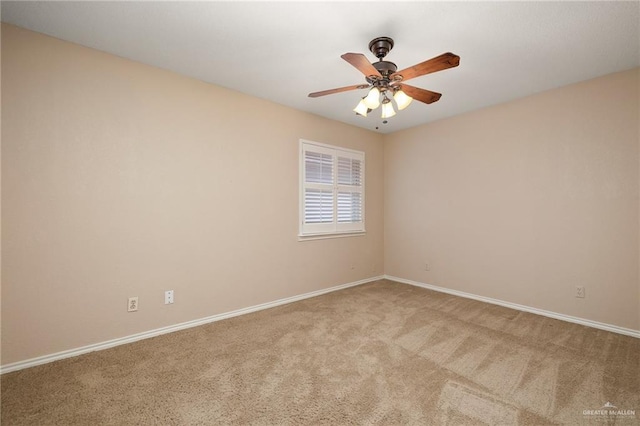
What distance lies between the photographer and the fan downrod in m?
2.15

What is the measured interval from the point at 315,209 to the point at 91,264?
2470 millimetres

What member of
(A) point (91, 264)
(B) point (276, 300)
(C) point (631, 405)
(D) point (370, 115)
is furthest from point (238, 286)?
(C) point (631, 405)

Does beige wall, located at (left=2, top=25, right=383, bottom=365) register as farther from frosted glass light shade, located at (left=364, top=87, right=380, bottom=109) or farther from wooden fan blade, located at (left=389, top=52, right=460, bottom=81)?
wooden fan blade, located at (left=389, top=52, right=460, bottom=81)

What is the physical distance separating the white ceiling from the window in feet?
3.72

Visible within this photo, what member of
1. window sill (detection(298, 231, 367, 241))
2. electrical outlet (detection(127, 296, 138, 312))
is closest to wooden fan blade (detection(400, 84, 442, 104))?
window sill (detection(298, 231, 367, 241))

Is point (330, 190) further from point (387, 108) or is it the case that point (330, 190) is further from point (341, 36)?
point (341, 36)

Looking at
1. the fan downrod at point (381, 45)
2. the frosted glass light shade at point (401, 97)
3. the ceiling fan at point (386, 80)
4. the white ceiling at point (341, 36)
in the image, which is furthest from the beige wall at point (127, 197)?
the frosted glass light shade at point (401, 97)

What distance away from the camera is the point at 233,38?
222 centimetres

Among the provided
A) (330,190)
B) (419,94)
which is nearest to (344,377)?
(419,94)

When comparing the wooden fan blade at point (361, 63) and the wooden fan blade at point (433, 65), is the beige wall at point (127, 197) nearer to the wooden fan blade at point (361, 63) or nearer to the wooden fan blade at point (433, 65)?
the wooden fan blade at point (361, 63)

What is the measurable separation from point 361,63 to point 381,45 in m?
0.53

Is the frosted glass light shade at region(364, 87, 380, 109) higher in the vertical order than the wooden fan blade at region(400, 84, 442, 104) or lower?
lower

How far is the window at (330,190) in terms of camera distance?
3.81 metres

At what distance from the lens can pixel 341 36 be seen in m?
2.17
